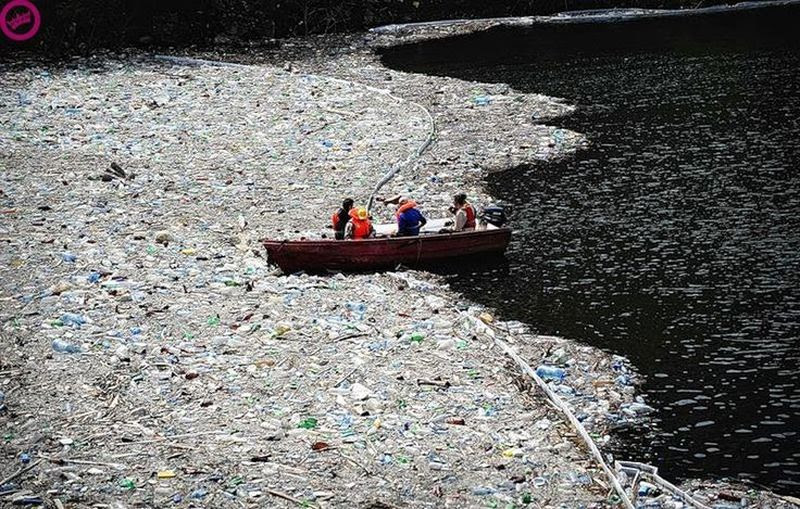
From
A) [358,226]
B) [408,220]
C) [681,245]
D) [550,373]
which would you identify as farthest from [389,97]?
[550,373]

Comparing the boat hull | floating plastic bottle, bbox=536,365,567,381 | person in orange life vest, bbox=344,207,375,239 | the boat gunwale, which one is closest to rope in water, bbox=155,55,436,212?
person in orange life vest, bbox=344,207,375,239

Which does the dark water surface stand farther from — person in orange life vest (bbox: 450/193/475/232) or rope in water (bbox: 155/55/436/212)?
rope in water (bbox: 155/55/436/212)

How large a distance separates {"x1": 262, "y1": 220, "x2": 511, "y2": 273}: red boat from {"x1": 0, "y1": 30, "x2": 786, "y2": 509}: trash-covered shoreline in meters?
0.34

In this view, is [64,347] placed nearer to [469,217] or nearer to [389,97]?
[469,217]

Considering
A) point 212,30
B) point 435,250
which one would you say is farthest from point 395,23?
point 435,250

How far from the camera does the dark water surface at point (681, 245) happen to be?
49.2 ft

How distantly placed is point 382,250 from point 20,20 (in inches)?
1367

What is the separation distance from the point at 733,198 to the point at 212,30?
117 feet

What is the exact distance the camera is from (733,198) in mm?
25250

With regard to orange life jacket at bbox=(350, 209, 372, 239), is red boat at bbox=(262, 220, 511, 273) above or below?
below

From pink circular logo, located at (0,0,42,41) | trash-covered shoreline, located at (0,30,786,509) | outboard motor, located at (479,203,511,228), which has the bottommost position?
trash-covered shoreline, located at (0,30,786,509)

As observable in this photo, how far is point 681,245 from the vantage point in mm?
22391

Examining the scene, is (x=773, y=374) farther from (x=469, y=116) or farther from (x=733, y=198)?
(x=469, y=116)

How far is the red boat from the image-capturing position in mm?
20562
